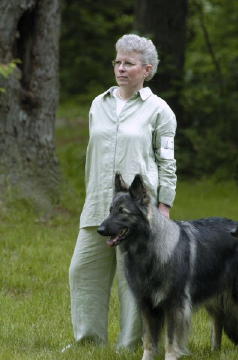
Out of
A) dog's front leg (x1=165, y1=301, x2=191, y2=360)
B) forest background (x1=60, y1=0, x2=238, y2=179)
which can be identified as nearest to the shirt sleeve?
dog's front leg (x1=165, y1=301, x2=191, y2=360)

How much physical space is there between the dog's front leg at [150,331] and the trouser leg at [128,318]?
196 millimetres

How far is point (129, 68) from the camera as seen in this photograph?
5.57 metres

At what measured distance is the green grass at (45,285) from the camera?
Result: 593 centimetres

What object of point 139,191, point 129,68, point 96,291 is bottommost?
point 96,291

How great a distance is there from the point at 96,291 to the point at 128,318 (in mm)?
333

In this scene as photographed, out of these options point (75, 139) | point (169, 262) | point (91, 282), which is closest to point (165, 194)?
point (169, 262)

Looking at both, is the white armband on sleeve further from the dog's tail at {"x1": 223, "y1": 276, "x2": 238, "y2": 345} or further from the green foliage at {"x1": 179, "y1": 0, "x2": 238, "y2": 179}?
the green foliage at {"x1": 179, "y1": 0, "x2": 238, "y2": 179}

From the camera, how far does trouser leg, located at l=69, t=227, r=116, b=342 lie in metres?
5.86

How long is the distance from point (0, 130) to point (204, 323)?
459cm

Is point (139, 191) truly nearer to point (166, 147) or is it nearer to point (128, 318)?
point (166, 147)

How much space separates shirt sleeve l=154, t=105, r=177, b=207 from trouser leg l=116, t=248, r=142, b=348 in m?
0.61

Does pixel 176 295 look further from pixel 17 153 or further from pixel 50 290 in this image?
pixel 17 153

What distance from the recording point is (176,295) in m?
5.47

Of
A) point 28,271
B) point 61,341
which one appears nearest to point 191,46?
point 28,271
